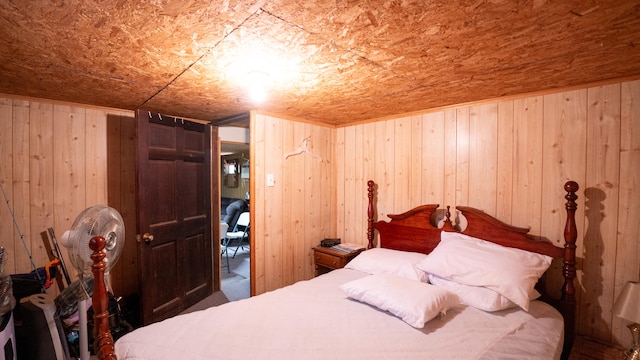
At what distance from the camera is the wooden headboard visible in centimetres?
179

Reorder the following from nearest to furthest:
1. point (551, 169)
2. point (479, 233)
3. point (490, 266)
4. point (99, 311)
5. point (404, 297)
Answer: point (99, 311) < point (404, 297) < point (490, 266) < point (551, 169) < point (479, 233)

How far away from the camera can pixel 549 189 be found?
6.51 ft

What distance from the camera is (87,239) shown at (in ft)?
5.55

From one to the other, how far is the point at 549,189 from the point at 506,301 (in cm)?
94

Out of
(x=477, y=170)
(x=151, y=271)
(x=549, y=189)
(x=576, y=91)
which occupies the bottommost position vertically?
(x=151, y=271)

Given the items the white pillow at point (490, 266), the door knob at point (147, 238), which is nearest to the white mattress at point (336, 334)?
the white pillow at point (490, 266)

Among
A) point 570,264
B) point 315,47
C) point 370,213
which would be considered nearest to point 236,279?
point 370,213

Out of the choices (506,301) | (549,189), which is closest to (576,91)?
(549,189)

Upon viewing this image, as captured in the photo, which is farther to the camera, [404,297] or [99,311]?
[404,297]

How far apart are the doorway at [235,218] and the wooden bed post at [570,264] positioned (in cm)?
263

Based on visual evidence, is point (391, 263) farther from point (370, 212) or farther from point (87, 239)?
point (87, 239)

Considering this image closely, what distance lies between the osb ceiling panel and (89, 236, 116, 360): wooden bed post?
37.4 inches

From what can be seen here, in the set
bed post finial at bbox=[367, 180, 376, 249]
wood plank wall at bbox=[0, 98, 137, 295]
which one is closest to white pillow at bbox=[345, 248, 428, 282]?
bed post finial at bbox=[367, 180, 376, 249]

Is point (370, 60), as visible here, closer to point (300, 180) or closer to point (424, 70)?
point (424, 70)
